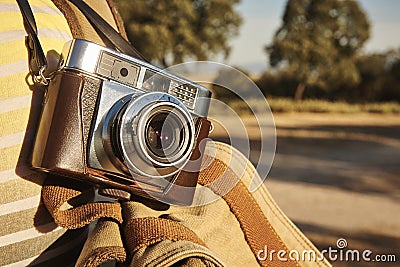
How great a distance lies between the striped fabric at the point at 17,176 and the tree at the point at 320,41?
8.08 m

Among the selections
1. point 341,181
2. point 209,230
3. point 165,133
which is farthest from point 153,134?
point 341,181

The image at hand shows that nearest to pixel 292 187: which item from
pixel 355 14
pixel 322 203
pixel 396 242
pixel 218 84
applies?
pixel 322 203

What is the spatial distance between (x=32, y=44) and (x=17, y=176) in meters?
0.17

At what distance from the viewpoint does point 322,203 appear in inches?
129

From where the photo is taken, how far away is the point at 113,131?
730mm

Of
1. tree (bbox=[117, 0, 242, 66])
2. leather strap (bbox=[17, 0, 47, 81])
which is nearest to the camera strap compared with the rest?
leather strap (bbox=[17, 0, 47, 81])

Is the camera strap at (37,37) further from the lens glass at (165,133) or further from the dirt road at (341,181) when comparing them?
the dirt road at (341,181)

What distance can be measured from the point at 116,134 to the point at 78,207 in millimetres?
107

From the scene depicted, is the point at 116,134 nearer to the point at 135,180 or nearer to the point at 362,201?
the point at 135,180

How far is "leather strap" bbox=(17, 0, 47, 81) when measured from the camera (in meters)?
0.75

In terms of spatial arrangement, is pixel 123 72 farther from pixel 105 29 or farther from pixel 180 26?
pixel 180 26

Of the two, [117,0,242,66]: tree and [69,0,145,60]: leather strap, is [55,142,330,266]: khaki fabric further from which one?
[117,0,242,66]: tree

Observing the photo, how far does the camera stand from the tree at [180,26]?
8.41 metres

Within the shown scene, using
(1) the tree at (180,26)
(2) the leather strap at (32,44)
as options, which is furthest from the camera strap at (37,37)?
(1) the tree at (180,26)
